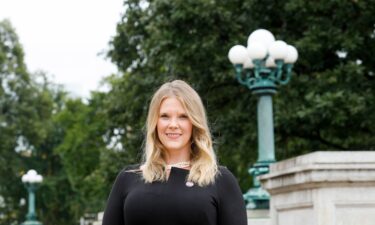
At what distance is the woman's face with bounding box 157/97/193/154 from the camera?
11.7 ft

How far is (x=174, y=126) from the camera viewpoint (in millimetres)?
3555

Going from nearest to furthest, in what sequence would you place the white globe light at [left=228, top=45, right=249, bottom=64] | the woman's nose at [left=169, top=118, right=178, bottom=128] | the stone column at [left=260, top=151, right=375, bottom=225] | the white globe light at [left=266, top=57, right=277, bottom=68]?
the woman's nose at [left=169, top=118, right=178, bottom=128] → the stone column at [left=260, top=151, right=375, bottom=225] → the white globe light at [left=266, top=57, right=277, bottom=68] → the white globe light at [left=228, top=45, right=249, bottom=64]

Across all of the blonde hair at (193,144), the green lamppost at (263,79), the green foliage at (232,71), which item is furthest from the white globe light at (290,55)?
the blonde hair at (193,144)

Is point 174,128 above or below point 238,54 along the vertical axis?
below

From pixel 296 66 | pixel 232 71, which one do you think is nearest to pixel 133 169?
pixel 232 71

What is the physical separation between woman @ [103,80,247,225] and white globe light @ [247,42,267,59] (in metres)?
9.85

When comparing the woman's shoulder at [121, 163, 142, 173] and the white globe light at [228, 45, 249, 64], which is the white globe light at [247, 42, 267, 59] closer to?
the white globe light at [228, 45, 249, 64]

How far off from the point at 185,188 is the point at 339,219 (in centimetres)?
435

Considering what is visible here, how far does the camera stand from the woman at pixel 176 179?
3.44 m

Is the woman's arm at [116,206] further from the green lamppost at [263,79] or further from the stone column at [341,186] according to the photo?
the green lamppost at [263,79]

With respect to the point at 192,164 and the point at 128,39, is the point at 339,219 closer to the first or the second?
the point at 192,164

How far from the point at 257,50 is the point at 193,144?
9875 mm

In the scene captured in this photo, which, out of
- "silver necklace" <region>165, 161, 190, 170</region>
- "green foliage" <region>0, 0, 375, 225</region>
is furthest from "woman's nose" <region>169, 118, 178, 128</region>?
"green foliage" <region>0, 0, 375, 225</region>

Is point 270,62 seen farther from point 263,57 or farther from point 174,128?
point 174,128
